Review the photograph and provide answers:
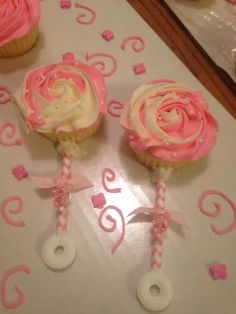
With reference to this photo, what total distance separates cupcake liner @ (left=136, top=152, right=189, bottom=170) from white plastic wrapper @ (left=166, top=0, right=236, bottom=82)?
47cm

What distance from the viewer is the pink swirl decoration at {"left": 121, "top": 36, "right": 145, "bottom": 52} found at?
1.46 m

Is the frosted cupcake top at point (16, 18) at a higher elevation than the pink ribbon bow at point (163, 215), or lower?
higher

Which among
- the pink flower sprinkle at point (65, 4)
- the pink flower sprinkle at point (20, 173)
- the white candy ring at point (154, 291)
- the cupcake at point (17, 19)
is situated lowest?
the white candy ring at point (154, 291)

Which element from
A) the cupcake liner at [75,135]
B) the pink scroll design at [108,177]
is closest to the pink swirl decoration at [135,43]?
the cupcake liner at [75,135]

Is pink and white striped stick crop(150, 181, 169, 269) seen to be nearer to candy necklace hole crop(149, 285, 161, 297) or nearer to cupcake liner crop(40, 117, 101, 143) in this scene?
candy necklace hole crop(149, 285, 161, 297)

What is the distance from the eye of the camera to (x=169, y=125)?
45.2 inches

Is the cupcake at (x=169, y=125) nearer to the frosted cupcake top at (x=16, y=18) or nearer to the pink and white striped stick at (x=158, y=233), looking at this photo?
the pink and white striped stick at (x=158, y=233)

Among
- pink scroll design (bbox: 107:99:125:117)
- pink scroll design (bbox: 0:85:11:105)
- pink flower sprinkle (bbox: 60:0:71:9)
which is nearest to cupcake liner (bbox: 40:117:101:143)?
pink scroll design (bbox: 107:99:125:117)

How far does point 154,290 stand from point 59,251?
0.27 metres

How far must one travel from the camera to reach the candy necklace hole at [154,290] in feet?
3.56

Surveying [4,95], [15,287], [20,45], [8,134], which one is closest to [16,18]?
[20,45]

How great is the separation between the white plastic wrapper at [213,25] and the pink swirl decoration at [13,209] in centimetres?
83

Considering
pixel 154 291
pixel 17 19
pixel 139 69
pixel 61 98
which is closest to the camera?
pixel 154 291

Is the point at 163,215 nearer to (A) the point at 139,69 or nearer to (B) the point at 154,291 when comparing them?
(B) the point at 154,291
